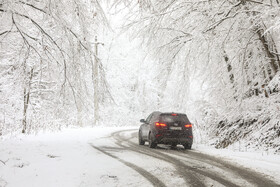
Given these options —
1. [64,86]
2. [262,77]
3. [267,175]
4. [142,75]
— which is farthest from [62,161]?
[142,75]

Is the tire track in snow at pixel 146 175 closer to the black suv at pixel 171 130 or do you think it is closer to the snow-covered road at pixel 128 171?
the snow-covered road at pixel 128 171

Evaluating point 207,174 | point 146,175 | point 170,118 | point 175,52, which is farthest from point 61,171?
point 170,118

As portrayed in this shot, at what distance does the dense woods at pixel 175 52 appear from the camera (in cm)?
720

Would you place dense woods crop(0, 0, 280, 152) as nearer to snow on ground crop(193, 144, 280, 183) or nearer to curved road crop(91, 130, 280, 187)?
snow on ground crop(193, 144, 280, 183)

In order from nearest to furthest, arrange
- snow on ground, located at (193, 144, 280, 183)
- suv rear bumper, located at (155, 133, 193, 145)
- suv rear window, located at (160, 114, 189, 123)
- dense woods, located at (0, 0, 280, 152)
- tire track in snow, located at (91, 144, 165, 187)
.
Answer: tire track in snow, located at (91, 144, 165, 187)
snow on ground, located at (193, 144, 280, 183)
dense woods, located at (0, 0, 280, 152)
suv rear bumper, located at (155, 133, 193, 145)
suv rear window, located at (160, 114, 189, 123)

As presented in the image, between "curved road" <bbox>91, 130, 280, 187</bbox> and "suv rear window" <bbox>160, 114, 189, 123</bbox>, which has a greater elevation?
"suv rear window" <bbox>160, 114, 189, 123</bbox>

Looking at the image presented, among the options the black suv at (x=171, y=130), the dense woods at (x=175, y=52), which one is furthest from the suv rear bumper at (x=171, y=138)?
the dense woods at (x=175, y=52)

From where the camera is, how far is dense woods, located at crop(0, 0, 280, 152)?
7203 millimetres

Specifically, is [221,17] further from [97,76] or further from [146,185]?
[146,185]

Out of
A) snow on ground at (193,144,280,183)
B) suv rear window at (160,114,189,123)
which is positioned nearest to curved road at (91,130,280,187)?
snow on ground at (193,144,280,183)

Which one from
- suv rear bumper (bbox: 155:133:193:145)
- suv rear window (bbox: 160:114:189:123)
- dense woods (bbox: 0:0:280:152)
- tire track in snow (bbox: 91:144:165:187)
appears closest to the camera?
tire track in snow (bbox: 91:144:165:187)

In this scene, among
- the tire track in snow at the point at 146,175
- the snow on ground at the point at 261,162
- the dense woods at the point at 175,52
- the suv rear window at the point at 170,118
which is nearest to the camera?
the tire track in snow at the point at 146,175

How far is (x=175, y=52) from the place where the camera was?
9.30m

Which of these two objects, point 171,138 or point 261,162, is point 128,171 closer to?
point 261,162
